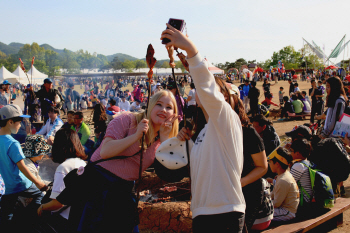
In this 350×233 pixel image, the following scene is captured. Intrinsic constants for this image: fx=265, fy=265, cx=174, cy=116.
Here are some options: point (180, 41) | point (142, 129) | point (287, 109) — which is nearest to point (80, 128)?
point (142, 129)

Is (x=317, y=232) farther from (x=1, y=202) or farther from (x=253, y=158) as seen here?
(x=1, y=202)

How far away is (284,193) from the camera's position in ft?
10.1

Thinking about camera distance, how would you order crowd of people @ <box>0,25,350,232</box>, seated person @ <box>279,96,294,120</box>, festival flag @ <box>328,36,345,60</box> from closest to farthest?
crowd of people @ <box>0,25,350,232</box>, seated person @ <box>279,96,294,120</box>, festival flag @ <box>328,36,345,60</box>

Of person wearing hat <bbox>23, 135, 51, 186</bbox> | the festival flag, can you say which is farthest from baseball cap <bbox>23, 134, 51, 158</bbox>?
the festival flag

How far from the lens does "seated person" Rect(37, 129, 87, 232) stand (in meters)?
2.40

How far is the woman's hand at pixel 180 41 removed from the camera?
1.53m

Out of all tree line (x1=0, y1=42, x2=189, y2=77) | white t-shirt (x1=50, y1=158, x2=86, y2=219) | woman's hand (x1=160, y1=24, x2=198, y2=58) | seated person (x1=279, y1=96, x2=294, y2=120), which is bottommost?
seated person (x1=279, y1=96, x2=294, y2=120)

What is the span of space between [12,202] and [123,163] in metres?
1.77

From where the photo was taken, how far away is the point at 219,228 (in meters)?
1.65

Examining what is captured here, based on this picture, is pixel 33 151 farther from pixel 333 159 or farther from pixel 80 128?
pixel 333 159

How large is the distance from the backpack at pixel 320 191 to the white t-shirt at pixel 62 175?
2.79m

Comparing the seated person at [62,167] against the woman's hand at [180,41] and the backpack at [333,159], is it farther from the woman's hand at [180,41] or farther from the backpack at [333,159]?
the backpack at [333,159]

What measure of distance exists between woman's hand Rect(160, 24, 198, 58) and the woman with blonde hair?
650mm

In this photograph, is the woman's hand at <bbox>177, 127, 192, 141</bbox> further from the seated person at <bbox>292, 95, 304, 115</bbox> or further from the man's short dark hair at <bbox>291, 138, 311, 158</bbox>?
the seated person at <bbox>292, 95, 304, 115</bbox>
